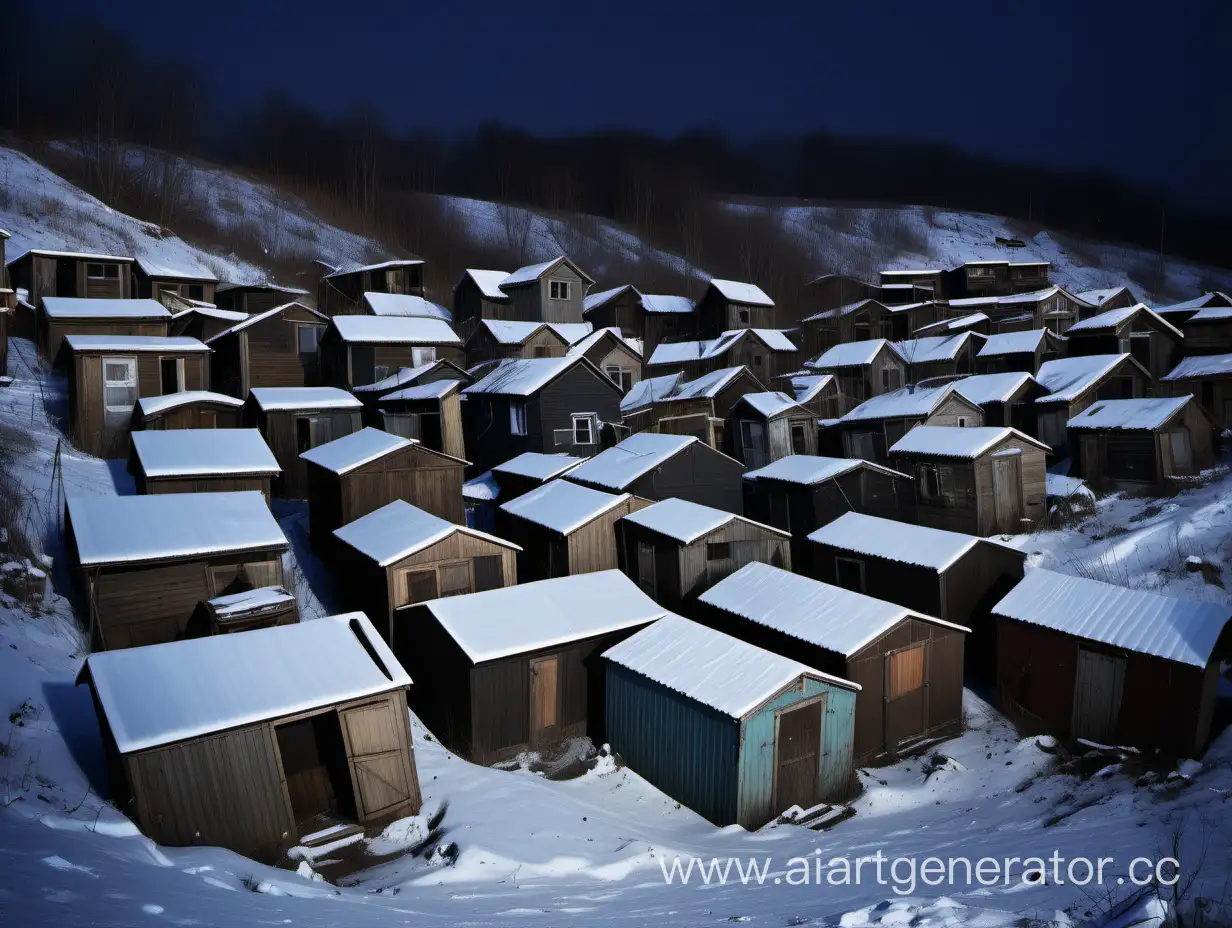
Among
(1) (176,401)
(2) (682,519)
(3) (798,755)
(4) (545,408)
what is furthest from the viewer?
(4) (545,408)

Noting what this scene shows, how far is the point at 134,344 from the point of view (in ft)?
88.7

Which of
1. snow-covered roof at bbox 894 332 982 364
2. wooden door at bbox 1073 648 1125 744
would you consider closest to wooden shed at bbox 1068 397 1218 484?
snow-covered roof at bbox 894 332 982 364

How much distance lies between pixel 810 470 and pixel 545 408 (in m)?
10.9

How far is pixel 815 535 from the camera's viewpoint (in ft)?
73.2

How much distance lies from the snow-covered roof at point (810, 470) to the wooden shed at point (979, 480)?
1103 millimetres

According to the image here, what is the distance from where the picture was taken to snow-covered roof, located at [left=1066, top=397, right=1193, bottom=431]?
90.9 feet

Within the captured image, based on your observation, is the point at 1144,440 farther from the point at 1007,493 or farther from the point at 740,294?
the point at 740,294

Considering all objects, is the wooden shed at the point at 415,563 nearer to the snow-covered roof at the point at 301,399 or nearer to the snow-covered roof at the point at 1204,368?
the snow-covered roof at the point at 301,399

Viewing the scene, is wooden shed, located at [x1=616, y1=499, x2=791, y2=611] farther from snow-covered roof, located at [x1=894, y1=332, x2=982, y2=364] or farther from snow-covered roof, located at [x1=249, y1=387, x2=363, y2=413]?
snow-covered roof, located at [x1=894, y1=332, x2=982, y2=364]

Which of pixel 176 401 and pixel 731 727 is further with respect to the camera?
pixel 176 401

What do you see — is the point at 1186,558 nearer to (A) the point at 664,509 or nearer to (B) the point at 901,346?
(A) the point at 664,509

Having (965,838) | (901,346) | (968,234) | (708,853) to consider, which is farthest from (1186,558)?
(968,234)

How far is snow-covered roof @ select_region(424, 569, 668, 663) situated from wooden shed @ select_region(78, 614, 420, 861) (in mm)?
2680

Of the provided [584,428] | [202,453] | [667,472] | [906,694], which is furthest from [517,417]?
[906,694]
